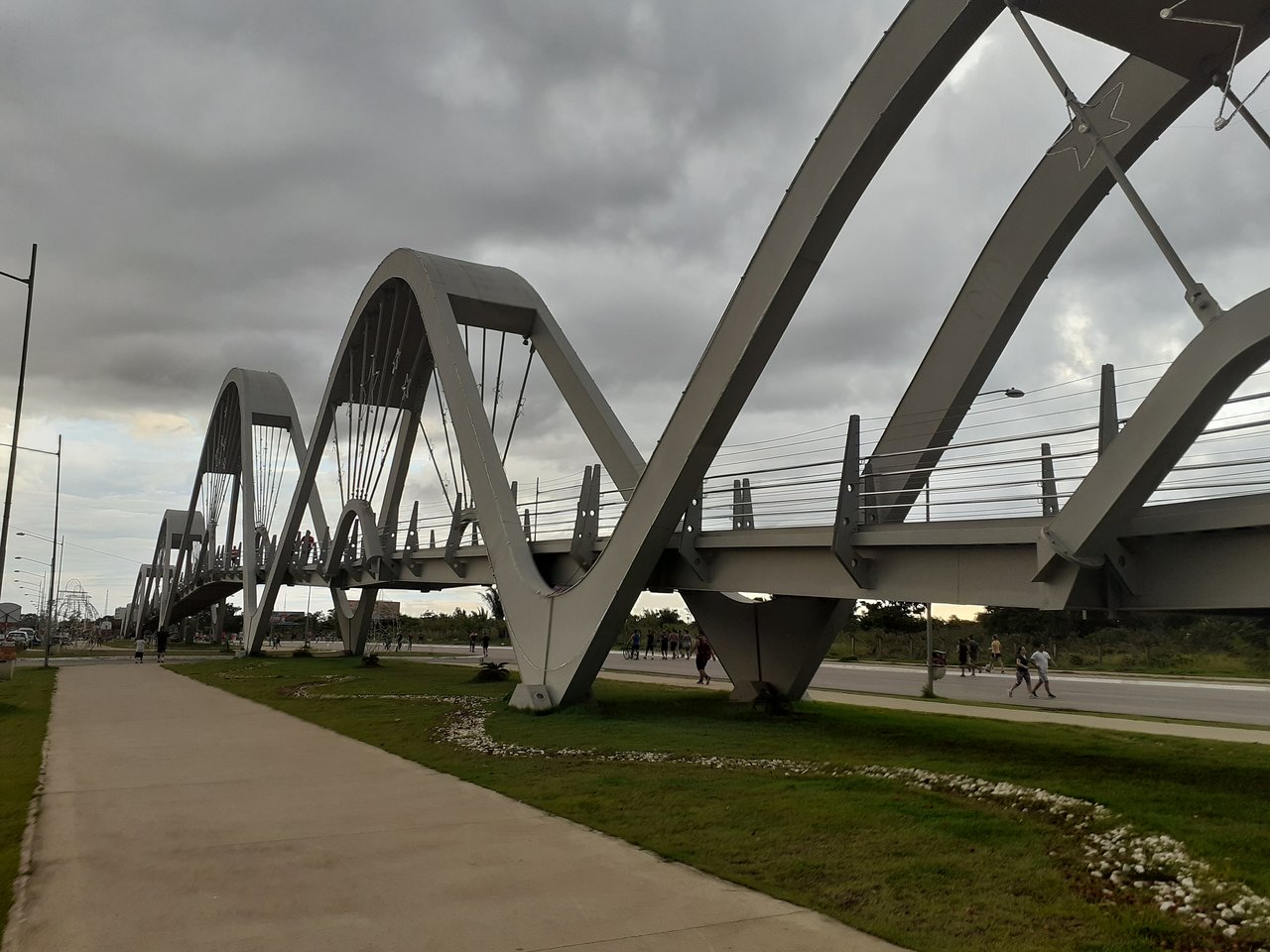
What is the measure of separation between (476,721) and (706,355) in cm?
678

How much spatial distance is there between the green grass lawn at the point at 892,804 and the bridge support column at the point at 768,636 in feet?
2.25

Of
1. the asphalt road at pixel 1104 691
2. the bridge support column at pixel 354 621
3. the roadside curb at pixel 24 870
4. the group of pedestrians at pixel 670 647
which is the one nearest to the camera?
the roadside curb at pixel 24 870

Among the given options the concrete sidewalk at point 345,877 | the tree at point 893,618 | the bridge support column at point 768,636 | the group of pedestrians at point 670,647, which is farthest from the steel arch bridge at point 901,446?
the tree at point 893,618

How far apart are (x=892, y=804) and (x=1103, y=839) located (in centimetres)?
182

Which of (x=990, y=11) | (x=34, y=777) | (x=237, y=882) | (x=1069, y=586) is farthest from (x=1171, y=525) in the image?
(x=34, y=777)

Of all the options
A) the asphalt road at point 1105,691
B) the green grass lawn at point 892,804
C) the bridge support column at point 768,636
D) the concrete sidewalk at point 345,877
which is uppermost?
the bridge support column at point 768,636

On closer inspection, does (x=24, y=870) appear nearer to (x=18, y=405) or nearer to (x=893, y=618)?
(x=18, y=405)

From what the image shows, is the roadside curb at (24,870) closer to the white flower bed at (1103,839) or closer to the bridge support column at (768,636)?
the white flower bed at (1103,839)

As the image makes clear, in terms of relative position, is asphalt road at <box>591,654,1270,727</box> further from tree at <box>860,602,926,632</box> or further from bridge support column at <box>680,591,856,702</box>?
tree at <box>860,602,926,632</box>

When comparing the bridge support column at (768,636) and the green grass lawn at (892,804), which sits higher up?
the bridge support column at (768,636)

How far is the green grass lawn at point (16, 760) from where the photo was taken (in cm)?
691

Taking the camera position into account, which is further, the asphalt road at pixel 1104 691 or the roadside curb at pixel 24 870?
the asphalt road at pixel 1104 691

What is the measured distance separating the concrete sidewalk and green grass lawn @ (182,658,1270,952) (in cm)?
35

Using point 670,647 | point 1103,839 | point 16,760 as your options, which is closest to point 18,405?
point 16,760
